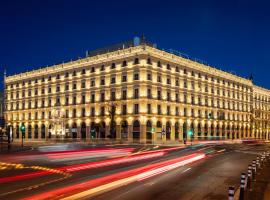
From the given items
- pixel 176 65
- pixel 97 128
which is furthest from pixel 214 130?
pixel 97 128

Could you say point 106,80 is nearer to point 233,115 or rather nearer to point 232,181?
point 233,115

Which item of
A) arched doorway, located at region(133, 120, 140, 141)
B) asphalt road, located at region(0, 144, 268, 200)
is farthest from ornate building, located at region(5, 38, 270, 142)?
asphalt road, located at region(0, 144, 268, 200)

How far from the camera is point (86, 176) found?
19.4 m

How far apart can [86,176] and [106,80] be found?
188ft

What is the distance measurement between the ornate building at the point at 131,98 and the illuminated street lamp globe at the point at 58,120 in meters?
0.24

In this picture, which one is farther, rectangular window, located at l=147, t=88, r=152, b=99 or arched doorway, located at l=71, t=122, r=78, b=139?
arched doorway, located at l=71, t=122, r=78, b=139

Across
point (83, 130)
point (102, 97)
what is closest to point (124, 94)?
point (102, 97)

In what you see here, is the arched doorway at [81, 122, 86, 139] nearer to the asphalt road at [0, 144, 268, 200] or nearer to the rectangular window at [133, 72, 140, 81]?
the rectangular window at [133, 72, 140, 81]

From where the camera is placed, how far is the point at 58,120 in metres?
83.9

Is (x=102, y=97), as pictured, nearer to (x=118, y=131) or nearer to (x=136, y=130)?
(x=118, y=131)

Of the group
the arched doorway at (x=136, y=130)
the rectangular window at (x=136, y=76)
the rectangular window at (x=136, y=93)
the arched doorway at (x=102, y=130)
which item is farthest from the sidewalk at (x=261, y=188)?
the arched doorway at (x=102, y=130)

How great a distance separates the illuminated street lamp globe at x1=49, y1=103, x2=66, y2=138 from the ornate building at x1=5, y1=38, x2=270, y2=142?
242 mm

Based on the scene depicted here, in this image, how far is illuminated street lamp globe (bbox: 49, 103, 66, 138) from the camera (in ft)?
271

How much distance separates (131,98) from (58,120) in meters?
22.9
